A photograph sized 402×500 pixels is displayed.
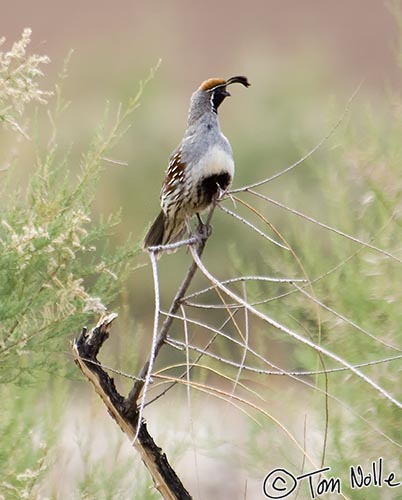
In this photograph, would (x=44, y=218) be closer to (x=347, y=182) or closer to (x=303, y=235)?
(x=303, y=235)

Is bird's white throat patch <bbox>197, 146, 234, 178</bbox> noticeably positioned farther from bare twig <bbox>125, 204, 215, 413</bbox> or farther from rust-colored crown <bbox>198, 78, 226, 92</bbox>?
bare twig <bbox>125, 204, 215, 413</bbox>

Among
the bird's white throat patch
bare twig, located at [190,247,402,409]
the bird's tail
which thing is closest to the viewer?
bare twig, located at [190,247,402,409]

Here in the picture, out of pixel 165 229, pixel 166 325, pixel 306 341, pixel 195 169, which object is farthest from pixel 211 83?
pixel 306 341

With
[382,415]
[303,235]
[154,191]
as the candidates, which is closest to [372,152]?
[303,235]

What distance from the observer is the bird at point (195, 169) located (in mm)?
4148

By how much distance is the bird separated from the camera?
4148 mm

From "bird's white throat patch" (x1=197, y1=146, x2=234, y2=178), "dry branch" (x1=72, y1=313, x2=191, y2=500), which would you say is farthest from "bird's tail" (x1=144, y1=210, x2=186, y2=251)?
"dry branch" (x1=72, y1=313, x2=191, y2=500)

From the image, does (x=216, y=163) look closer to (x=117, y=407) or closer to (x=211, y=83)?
(x=211, y=83)

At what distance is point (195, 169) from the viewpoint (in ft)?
13.9

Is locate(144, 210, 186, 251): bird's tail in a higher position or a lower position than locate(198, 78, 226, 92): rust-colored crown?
lower

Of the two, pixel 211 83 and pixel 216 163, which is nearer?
pixel 216 163

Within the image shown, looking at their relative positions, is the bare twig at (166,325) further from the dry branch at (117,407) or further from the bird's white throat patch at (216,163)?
the bird's white throat patch at (216,163)

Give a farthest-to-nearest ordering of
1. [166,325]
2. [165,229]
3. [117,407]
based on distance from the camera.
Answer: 1. [165,229]
2. [117,407]
3. [166,325]

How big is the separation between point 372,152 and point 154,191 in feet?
27.0
